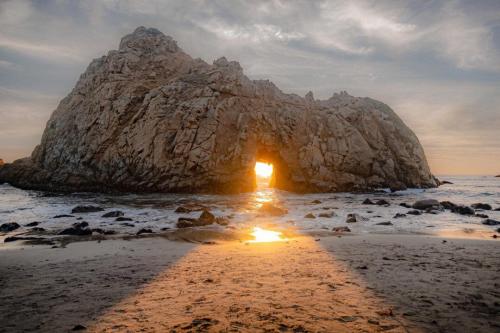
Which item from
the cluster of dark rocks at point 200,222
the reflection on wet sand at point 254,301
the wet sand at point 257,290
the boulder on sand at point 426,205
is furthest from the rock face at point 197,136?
the reflection on wet sand at point 254,301

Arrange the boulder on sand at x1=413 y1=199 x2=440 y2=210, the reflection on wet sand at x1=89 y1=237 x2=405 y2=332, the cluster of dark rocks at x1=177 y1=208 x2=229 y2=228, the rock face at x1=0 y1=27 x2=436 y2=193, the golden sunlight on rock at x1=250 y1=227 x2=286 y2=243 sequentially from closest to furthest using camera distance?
1. the reflection on wet sand at x1=89 y1=237 x2=405 y2=332
2. the golden sunlight on rock at x1=250 y1=227 x2=286 y2=243
3. the cluster of dark rocks at x1=177 y1=208 x2=229 y2=228
4. the boulder on sand at x1=413 y1=199 x2=440 y2=210
5. the rock face at x1=0 y1=27 x2=436 y2=193

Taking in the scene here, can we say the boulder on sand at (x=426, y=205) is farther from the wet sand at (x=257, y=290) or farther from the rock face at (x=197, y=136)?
the rock face at (x=197, y=136)

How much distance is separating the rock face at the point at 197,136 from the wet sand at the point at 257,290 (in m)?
31.2

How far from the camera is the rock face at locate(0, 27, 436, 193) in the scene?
40.4 m

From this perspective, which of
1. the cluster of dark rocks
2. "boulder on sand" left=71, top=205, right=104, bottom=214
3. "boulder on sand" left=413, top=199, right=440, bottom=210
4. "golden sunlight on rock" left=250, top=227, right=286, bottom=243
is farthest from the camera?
"boulder on sand" left=413, top=199, right=440, bottom=210

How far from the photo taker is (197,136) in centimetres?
4075

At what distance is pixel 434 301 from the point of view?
5223 mm

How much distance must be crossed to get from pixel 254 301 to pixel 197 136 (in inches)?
1447

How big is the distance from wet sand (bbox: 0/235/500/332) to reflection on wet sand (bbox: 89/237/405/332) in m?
0.02

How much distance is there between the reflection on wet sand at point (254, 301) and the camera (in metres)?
4.45

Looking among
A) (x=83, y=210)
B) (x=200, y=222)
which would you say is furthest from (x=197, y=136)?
(x=200, y=222)

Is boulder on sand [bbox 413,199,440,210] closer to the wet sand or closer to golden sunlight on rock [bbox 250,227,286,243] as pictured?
golden sunlight on rock [bbox 250,227,286,243]

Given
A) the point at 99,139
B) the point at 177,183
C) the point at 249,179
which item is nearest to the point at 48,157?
the point at 99,139

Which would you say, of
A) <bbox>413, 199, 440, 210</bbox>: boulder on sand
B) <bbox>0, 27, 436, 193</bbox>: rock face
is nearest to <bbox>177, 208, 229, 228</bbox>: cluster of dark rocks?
<bbox>413, 199, 440, 210</bbox>: boulder on sand
